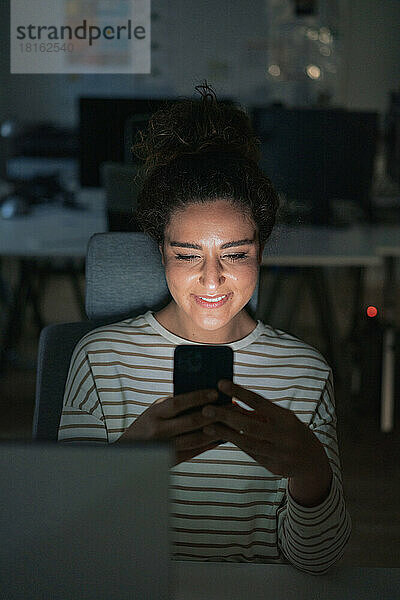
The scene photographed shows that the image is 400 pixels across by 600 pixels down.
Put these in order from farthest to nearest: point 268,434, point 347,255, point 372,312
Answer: point 372,312
point 347,255
point 268,434

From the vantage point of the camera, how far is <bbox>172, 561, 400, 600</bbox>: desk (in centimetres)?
89

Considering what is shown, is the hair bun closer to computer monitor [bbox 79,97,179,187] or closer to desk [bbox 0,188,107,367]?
desk [bbox 0,188,107,367]

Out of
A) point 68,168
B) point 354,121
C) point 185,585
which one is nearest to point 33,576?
point 185,585

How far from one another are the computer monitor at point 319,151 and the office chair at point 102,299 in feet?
4.91

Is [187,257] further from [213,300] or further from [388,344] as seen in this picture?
[388,344]

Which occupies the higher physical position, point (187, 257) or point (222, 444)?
point (187, 257)

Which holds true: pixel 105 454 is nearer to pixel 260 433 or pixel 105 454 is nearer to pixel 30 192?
pixel 260 433

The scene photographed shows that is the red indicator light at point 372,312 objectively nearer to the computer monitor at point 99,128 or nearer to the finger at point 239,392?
the computer monitor at point 99,128

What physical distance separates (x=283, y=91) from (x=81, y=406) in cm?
249

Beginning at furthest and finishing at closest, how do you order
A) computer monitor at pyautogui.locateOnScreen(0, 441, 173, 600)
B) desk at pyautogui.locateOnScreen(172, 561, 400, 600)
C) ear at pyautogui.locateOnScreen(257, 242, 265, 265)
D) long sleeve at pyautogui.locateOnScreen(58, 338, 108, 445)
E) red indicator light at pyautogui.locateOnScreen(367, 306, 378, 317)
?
red indicator light at pyautogui.locateOnScreen(367, 306, 378, 317)
ear at pyautogui.locateOnScreen(257, 242, 265, 265)
long sleeve at pyautogui.locateOnScreen(58, 338, 108, 445)
desk at pyautogui.locateOnScreen(172, 561, 400, 600)
computer monitor at pyautogui.locateOnScreen(0, 441, 173, 600)

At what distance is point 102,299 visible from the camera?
1.38 metres

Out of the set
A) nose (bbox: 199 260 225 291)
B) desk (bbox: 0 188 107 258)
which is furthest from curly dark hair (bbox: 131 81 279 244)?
desk (bbox: 0 188 107 258)

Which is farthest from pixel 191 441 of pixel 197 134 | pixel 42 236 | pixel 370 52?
pixel 370 52

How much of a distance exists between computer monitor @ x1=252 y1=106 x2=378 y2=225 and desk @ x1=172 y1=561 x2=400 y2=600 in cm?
201
